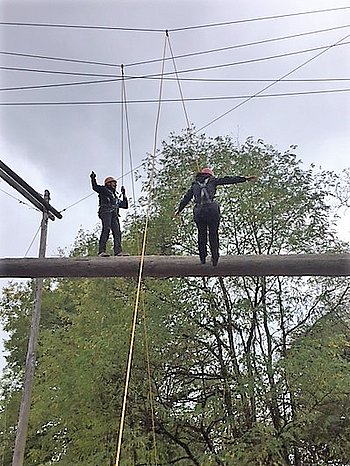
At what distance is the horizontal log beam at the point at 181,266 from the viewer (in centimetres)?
554

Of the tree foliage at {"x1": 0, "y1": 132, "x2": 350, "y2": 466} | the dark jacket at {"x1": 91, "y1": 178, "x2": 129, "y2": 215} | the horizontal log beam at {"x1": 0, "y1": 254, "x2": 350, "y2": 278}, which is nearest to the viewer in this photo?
the horizontal log beam at {"x1": 0, "y1": 254, "x2": 350, "y2": 278}

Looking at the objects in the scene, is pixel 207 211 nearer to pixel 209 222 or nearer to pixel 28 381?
pixel 209 222

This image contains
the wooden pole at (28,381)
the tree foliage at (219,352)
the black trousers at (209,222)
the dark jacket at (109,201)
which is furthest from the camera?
the tree foliage at (219,352)

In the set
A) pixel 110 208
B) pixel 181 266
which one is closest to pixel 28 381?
pixel 110 208

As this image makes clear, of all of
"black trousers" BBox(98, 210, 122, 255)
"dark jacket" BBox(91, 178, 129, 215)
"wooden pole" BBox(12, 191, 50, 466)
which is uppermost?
"dark jacket" BBox(91, 178, 129, 215)

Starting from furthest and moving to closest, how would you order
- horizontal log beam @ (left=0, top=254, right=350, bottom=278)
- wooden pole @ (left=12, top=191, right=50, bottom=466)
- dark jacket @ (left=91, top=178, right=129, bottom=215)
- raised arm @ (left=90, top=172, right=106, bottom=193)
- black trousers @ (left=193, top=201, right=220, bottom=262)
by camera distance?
wooden pole @ (left=12, top=191, right=50, bottom=466)
dark jacket @ (left=91, top=178, right=129, bottom=215)
raised arm @ (left=90, top=172, right=106, bottom=193)
horizontal log beam @ (left=0, top=254, right=350, bottom=278)
black trousers @ (left=193, top=201, right=220, bottom=262)

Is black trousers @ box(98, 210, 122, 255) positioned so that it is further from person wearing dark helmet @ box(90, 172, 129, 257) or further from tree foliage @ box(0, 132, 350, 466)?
tree foliage @ box(0, 132, 350, 466)

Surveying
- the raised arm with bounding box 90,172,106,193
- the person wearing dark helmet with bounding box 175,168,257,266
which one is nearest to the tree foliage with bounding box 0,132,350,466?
the raised arm with bounding box 90,172,106,193

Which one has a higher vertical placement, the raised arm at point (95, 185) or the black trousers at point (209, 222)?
the raised arm at point (95, 185)

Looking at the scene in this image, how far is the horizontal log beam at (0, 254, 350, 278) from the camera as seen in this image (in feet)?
18.2

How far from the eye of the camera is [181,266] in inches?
225

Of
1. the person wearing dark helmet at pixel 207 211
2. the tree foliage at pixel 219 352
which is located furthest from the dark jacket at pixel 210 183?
the tree foliage at pixel 219 352

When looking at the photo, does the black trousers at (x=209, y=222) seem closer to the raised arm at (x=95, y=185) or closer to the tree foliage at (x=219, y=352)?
the raised arm at (x=95, y=185)

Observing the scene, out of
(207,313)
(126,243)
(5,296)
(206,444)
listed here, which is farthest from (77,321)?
(5,296)
